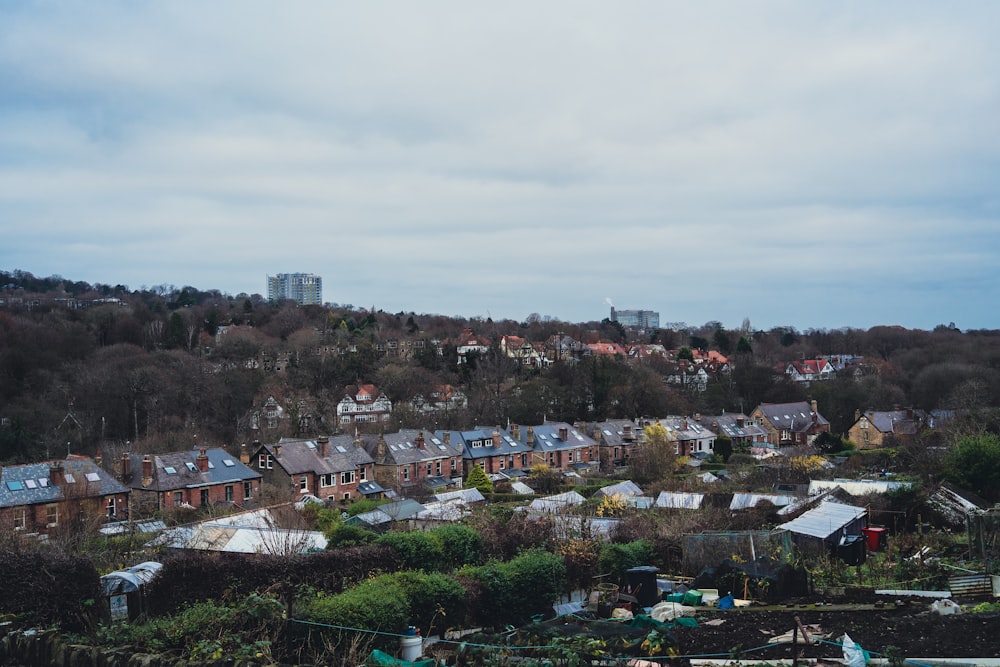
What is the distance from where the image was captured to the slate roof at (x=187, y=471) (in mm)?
36356

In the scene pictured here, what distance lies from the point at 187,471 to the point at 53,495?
6.70 meters

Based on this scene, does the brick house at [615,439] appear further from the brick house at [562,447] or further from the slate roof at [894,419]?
the slate roof at [894,419]

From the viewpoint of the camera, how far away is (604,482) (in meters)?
44.2

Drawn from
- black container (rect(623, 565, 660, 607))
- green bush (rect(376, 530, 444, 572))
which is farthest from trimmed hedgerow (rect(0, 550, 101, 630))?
black container (rect(623, 565, 660, 607))

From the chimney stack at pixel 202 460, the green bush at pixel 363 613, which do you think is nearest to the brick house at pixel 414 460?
the chimney stack at pixel 202 460

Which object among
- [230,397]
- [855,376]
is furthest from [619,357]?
[230,397]

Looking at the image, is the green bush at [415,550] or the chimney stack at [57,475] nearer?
the green bush at [415,550]

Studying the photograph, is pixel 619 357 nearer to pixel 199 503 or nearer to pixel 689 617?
pixel 199 503

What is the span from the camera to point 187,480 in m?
→ 37.3

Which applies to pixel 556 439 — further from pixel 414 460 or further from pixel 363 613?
pixel 363 613

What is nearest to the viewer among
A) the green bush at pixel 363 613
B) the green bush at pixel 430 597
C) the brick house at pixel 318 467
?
the green bush at pixel 363 613

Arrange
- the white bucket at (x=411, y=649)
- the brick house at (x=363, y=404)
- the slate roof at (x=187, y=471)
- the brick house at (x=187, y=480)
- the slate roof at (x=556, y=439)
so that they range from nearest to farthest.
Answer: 1. the white bucket at (x=411, y=649)
2. the brick house at (x=187, y=480)
3. the slate roof at (x=187, y=471)
4. the slate roof at (x=556, y=439)
5. the brick house at (x=363, y=404)

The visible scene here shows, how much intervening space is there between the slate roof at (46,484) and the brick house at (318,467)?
324 inches

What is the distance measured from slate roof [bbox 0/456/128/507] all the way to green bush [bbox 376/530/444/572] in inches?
844
